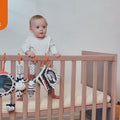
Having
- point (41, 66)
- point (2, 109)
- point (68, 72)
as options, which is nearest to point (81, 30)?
point (68, 72)

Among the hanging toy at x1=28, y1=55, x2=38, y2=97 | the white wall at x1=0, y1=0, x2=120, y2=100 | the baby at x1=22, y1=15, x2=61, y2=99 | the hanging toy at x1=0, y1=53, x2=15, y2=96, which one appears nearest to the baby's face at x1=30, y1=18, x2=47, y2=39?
the baby at x1=22, y1=15, x2=61, y2=99

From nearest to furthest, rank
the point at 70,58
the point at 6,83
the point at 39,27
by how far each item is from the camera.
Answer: the point at 6,83, the point at 70,58, the point at 39,27

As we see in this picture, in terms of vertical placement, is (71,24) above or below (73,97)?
above

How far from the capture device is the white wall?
2.35 m

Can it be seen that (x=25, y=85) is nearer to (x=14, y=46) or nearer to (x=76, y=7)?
(x=14, y=46)

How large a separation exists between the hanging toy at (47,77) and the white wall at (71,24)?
94 cm

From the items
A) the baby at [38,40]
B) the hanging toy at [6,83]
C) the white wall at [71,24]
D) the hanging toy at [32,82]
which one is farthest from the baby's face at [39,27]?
the white wall at [71,24]

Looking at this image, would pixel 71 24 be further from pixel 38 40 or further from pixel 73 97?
pixel 73 97

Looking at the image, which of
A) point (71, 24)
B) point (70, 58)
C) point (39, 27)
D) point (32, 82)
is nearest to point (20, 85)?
point (32, 82)

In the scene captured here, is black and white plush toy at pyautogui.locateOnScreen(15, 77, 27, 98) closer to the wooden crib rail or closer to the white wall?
the wooden crib rail

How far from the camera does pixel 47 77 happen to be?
1.50 metres

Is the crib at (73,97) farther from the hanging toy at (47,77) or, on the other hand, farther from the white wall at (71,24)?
the white wall at (71,24)

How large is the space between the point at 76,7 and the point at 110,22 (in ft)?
1.39

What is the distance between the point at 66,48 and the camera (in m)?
2.51
